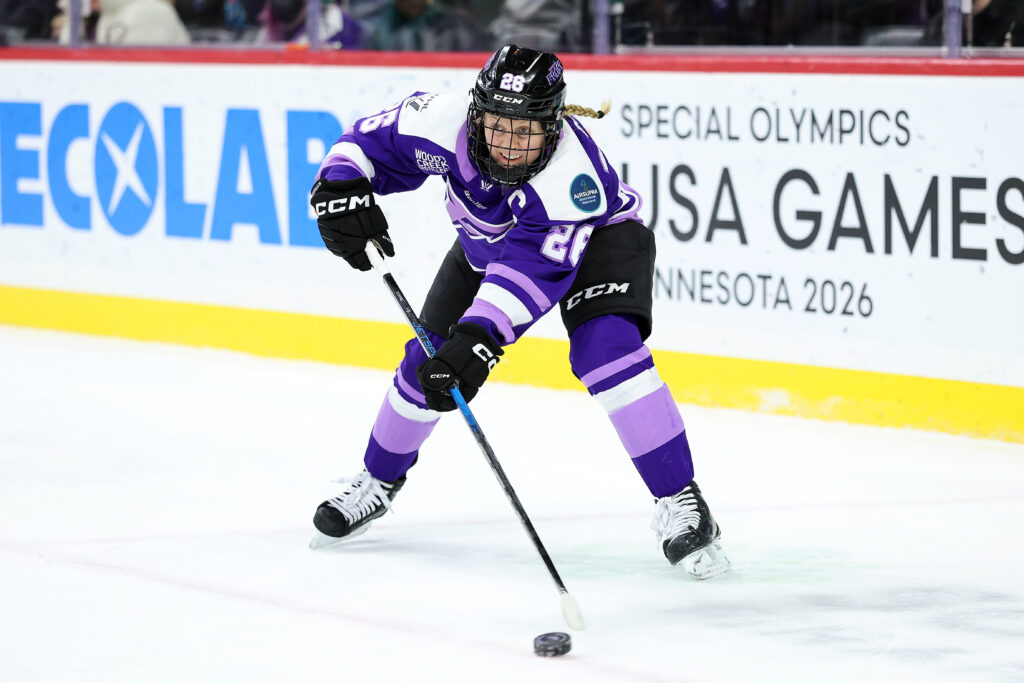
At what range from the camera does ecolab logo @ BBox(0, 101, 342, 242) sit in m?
5.97

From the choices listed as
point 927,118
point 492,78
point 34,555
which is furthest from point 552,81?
point 927,118

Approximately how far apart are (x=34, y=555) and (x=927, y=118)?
103 inches

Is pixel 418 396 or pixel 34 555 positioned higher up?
pixel 418 396

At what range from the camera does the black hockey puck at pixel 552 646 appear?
9.34ft

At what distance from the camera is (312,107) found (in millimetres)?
5914

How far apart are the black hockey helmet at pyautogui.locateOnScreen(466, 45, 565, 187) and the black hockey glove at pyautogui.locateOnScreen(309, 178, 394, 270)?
0.25 m

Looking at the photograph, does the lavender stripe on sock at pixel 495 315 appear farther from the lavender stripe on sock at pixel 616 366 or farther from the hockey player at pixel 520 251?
the lavender stripe on sock at pixel 616 366

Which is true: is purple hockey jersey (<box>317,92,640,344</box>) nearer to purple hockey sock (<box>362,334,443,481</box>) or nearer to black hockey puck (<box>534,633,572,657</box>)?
purple hockey sock (<box>362,334,443,481</box>)

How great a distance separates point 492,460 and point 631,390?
0.98ft

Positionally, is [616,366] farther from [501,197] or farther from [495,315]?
[501,197]

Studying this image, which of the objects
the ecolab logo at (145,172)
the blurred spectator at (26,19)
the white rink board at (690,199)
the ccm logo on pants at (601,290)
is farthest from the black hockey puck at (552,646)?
the blurred spectator at (26,19)

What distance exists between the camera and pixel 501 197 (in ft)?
10.9

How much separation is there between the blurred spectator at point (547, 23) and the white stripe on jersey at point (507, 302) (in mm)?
2432

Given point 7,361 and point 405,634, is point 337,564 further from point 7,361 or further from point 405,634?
point 7,361
